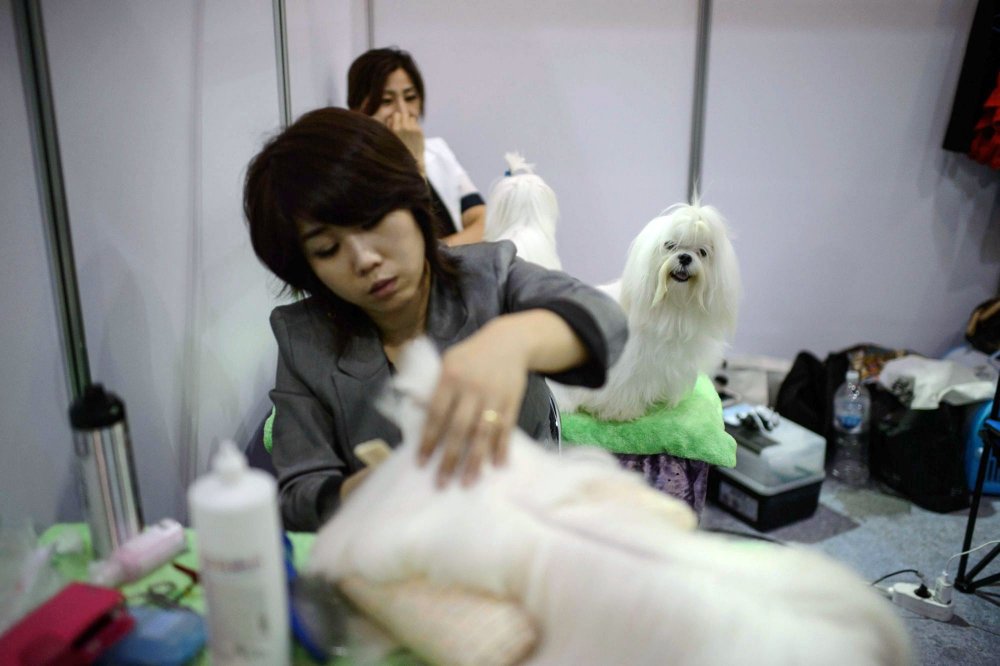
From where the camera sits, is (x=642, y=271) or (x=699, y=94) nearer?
(x=642, y=271)

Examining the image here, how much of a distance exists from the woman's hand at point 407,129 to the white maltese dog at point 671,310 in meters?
0.90

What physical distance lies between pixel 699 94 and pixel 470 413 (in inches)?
101

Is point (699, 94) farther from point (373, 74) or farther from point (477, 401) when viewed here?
point (477, 401)

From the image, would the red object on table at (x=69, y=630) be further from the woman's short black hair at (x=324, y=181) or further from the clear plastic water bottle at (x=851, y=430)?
the clear plastic water bottle at (x=851, y=430)

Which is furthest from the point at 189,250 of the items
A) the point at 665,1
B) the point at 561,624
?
the point at 665,1

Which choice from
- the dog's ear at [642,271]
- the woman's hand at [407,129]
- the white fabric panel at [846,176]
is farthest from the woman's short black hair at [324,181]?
the white fabric panel at [846,176]

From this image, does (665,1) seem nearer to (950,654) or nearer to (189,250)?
(189,250)

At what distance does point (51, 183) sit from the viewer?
3.18 feet

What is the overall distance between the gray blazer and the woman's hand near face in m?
0.14

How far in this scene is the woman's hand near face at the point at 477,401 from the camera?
2.23 ft

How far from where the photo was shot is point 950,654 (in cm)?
190

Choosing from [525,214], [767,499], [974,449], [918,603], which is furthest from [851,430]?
[525,214]

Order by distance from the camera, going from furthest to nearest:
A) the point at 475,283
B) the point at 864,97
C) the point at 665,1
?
the point at 864,97 → the point at 665,1 → the point at 475,283

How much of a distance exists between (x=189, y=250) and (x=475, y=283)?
724 millimetres
